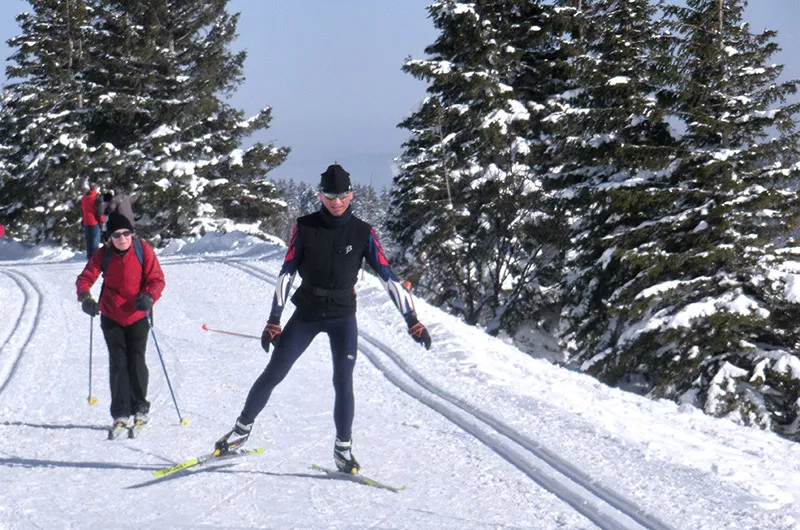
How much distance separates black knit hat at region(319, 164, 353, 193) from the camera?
196 inches

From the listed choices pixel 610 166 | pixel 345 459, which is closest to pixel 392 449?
pixel 345 459

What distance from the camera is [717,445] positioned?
6.89 meters

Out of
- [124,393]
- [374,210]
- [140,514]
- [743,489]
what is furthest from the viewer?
[374,210]

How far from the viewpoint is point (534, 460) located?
235 inches

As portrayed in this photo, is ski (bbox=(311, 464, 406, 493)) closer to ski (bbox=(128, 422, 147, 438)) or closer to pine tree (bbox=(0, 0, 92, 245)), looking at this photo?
ski (bbox=(128, 422, 147, 438))

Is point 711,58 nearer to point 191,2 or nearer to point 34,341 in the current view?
point 34,341

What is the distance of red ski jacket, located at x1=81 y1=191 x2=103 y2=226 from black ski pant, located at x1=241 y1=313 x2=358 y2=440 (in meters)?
13.1

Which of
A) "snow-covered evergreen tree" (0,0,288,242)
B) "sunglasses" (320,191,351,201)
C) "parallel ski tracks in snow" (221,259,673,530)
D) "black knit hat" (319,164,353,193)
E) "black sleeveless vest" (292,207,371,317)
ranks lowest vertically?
"parallel ski tracks in snow" (221,259,673,530)

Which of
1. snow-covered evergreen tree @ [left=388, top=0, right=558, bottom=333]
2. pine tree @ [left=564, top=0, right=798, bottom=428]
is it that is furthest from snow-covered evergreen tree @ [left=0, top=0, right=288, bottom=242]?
pine tree @ [left=564, top=0, right=798, bottom=428]

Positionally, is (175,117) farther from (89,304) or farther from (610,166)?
(89,304)

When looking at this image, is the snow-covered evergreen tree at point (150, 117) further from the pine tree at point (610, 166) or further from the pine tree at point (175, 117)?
the pine tree at point (610, 166)

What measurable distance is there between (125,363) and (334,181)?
9.11ft

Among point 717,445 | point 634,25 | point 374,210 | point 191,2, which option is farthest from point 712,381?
point 374,210

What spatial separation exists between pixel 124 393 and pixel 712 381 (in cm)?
1110
